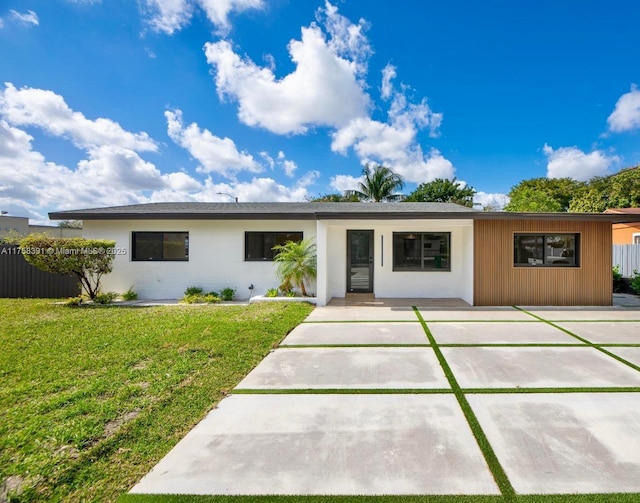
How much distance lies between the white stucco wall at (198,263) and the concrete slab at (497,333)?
4479mm

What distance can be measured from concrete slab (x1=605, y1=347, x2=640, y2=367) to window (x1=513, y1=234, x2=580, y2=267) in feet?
12.6

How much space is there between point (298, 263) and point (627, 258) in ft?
42.8

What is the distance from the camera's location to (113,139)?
13.0 meters

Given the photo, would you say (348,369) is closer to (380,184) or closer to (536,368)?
(536,368)

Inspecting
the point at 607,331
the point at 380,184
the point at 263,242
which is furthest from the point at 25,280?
the point at 380,184

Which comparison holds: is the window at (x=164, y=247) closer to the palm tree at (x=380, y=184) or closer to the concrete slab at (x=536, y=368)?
the concrete slab at (x=536, y=368)

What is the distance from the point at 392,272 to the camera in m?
9.84

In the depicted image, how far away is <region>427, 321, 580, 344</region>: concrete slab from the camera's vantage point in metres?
5.27

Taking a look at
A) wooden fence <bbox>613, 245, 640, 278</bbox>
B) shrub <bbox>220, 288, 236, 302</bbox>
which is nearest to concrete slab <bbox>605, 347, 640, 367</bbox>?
shrub <bbox>220, 288, 236, 302</bbox>

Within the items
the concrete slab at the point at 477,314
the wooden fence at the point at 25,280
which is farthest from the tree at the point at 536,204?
the wooden fence at the point at 25,280

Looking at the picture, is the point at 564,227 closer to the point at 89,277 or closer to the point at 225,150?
the point at 89,277

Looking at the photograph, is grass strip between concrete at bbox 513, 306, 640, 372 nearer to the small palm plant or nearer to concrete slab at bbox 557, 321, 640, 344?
concrete slab at bbox 557, 321, 640, 344

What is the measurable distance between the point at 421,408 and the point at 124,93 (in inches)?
543

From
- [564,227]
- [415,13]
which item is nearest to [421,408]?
[564,227]
